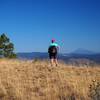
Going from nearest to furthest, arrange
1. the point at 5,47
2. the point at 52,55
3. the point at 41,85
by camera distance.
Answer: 1. the point at 41,85
2. the point at 52,55
3. the point at 5,47

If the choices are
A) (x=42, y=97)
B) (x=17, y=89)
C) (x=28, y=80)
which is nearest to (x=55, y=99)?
(x=42, y=97)

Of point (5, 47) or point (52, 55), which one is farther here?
point (5, 47)

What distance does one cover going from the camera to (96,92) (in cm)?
1031

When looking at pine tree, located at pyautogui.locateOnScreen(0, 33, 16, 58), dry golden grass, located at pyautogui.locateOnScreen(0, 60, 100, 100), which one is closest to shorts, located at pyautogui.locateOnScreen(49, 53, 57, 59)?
dry golden grass, located at pyautogui.locateOnScreen(0, 60, 100, 100)

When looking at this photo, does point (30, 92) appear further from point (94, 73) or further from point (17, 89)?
point (94, 73)

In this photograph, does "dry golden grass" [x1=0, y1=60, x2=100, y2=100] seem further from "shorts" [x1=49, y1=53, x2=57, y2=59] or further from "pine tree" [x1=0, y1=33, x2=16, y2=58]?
"pine tree" [x1=0, y1=33, x2=16, y2=58]

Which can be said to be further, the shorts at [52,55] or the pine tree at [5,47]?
the pine tree at [5,47]

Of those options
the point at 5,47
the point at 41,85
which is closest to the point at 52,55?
the point at 41,85

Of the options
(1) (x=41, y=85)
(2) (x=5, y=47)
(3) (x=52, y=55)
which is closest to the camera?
(1) (x=41, y=85)

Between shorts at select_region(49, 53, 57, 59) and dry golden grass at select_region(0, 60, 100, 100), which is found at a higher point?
shorts at select_region(49, 53, 57, 59)

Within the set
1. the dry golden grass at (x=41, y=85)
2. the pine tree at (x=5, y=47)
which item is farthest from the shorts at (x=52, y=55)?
the pine tree at (x=5, y=47)

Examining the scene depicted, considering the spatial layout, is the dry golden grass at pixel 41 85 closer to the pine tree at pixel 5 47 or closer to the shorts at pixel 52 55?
the shorts at pixel 52 55

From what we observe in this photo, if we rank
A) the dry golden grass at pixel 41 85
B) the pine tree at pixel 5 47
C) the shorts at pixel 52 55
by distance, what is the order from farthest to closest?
the pine tree at pixel 5 47 → the shorts at pixel 52 55 → the dry golden grass at pixel 41 85

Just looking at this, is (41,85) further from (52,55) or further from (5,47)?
(5,47)
